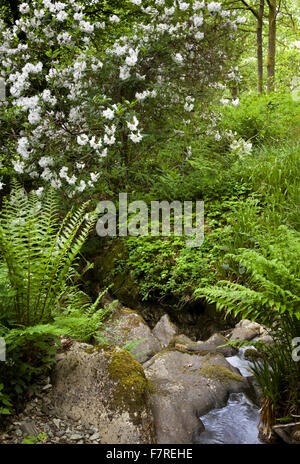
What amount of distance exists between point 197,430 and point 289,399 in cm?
74

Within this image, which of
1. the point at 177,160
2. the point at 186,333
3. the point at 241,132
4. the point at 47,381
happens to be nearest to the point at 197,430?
the point at 47,381

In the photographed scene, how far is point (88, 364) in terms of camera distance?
8.28 ft

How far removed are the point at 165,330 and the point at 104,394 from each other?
191 centimetres

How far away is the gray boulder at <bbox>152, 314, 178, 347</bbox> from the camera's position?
415cm

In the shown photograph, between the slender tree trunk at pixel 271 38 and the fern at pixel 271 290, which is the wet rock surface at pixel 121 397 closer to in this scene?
→ the fern at pixel 271 290

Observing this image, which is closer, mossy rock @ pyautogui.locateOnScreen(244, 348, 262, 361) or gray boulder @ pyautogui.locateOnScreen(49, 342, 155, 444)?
gray boulder @ pyautogui.locateOnScreen(49, 342, 155, 444)

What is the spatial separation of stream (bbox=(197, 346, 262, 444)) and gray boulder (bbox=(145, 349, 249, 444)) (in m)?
0.05

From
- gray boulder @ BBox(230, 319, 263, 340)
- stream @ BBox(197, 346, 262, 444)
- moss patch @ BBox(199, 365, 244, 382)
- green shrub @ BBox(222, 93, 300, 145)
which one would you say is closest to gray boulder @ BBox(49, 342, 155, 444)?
stream @ BBox(197, 346, 262, 444)

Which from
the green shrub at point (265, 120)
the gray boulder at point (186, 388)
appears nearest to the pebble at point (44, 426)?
the gray boulder at point (186, 388)

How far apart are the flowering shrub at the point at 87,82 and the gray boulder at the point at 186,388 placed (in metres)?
2.71

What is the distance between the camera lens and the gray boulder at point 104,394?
89.8 inches

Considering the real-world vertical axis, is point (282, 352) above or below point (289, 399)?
above

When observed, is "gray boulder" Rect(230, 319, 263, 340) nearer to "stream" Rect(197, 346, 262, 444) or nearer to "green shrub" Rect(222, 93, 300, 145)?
"stream" Rect(197, 346, 262, 444)
